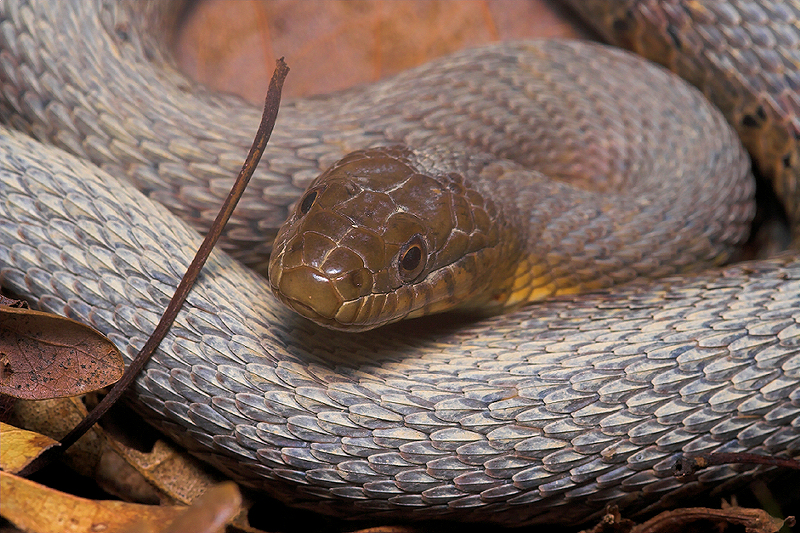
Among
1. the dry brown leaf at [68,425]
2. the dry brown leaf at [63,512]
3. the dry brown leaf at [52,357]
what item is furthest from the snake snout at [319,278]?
the dry brown leaf at [68,425]

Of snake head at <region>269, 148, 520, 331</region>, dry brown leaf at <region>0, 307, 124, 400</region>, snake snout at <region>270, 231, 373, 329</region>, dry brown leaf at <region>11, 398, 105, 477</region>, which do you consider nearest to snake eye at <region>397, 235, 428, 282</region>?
snake head at <region>269, 148, 520, 331</region>

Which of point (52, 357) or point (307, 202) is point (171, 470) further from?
point (307, 202)

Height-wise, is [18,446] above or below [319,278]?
below

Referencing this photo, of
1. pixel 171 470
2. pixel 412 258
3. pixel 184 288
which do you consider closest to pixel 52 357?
pixel 184 288

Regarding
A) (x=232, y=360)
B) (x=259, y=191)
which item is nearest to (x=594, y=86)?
(x=259, y=191)

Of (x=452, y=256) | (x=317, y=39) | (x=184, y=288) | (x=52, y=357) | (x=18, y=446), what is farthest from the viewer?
(x=317, y=39)

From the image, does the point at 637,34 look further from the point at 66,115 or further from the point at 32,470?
the point at 32,470

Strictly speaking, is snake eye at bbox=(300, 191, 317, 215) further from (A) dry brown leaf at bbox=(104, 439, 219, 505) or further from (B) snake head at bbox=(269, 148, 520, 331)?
(A) dry brown leaf at bbox=(104, 439, 219, 505)
